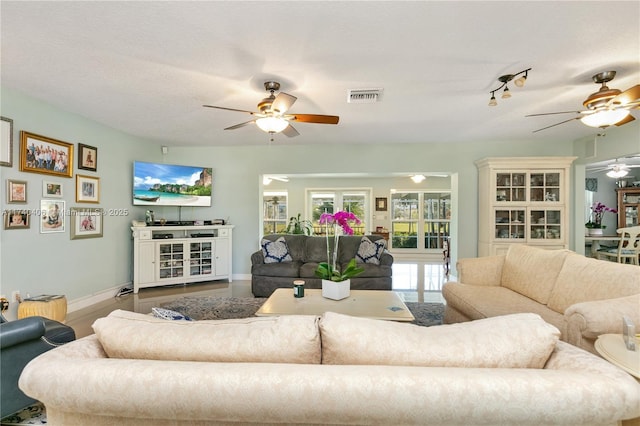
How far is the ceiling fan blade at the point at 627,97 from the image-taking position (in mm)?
2278

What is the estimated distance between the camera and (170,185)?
4.96 metres

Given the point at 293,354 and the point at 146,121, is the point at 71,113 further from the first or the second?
the point at 293,354

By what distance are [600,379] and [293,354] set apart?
0.88 metres

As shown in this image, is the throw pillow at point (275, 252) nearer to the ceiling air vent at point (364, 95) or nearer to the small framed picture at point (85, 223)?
the small framed picture at point (85, 223)

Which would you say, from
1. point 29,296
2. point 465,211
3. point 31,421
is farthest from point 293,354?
point 465,211

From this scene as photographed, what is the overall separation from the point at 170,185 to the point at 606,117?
563 cm

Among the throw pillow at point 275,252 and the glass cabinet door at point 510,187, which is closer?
the throw pillow at point 275,252

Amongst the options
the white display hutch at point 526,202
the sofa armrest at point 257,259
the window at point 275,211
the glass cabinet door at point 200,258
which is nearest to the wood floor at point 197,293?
the glass cabinet door at point 200,258

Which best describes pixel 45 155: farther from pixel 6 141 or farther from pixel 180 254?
pixel 180 254

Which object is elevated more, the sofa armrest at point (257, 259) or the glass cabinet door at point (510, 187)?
the glass cabinet door at point (510, 187)

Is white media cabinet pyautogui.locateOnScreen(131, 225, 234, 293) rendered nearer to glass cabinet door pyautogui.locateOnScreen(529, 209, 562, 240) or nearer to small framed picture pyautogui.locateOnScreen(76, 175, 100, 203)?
small framed picture pyautogui.locateOnScreen(76, 175, 100, 203)

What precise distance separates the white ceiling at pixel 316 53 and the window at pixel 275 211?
16.2 feet

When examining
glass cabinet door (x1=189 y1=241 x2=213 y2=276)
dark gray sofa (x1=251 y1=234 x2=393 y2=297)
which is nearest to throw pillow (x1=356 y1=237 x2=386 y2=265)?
dark gray sofa (x1=251 y1=234 x2=393 y2=297)

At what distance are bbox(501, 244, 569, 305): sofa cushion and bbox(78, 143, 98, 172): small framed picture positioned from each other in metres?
5.18
